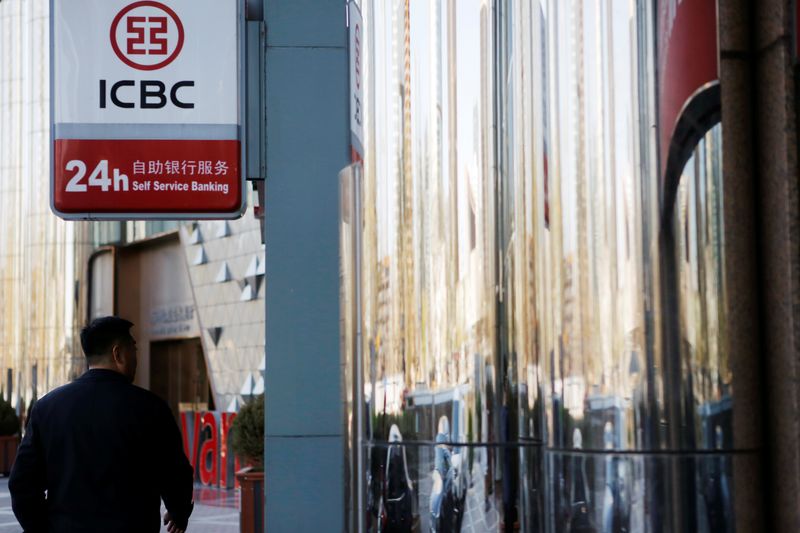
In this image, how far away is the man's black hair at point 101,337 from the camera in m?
4.46

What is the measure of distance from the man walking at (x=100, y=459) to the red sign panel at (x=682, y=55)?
233cm

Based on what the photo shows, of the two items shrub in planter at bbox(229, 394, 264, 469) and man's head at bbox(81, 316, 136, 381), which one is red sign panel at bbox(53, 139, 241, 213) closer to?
man's head at bbox(81, 316, 136, 381)

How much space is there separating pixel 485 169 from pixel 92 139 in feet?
9.42

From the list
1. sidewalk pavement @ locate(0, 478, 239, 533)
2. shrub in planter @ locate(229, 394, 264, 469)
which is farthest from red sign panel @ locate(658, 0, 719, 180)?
sidewalk pavement @ locate(0, 478, 239, 533)

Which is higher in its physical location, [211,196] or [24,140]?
[24,140]

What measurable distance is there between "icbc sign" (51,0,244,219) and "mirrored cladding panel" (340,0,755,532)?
2.10 meters

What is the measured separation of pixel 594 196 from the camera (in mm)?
3004

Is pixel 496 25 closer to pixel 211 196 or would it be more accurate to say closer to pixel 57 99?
pixel 211 196

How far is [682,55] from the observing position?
2.95 meters

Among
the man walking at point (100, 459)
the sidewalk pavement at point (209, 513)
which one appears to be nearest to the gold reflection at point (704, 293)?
the man walking at point (100, 459)

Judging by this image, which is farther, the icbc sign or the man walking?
the icbc sign

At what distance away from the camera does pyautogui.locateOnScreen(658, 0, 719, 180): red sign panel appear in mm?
2924

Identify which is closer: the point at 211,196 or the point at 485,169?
the point at 485,169

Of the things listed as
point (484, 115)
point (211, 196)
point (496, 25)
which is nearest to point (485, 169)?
point (484, 115)
